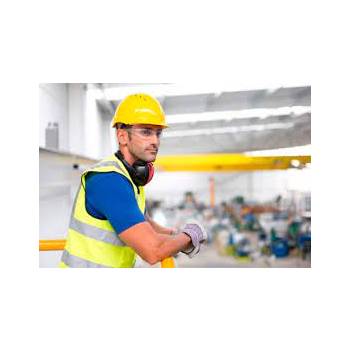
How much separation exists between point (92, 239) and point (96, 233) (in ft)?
0.10

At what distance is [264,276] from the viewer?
213 cm

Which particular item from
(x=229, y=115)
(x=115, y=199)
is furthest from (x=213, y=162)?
(x=115, y=199)

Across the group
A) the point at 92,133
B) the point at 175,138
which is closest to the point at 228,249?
the point at 175,138

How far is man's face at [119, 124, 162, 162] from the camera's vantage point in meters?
1.97

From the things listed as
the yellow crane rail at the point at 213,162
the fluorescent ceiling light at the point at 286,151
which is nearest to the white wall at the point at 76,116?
the yellow crane rail at the point at 213,162

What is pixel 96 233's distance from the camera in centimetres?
178

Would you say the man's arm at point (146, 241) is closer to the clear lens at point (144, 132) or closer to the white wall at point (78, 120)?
the clear lens at point (144, 132)

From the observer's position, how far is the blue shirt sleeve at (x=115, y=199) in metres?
1.63

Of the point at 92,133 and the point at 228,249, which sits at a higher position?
the point at 92,133

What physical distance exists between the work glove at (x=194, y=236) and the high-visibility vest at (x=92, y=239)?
261 millimetres

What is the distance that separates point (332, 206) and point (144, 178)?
941 mm

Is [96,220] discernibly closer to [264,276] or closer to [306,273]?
[264,276]

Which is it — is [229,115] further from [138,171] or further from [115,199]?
[115,199]

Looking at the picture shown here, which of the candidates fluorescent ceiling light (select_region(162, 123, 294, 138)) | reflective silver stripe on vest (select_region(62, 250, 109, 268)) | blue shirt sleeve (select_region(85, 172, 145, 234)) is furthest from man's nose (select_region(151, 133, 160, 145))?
fluorescent ceiling light (select_region(162, 123, 294, 138))
